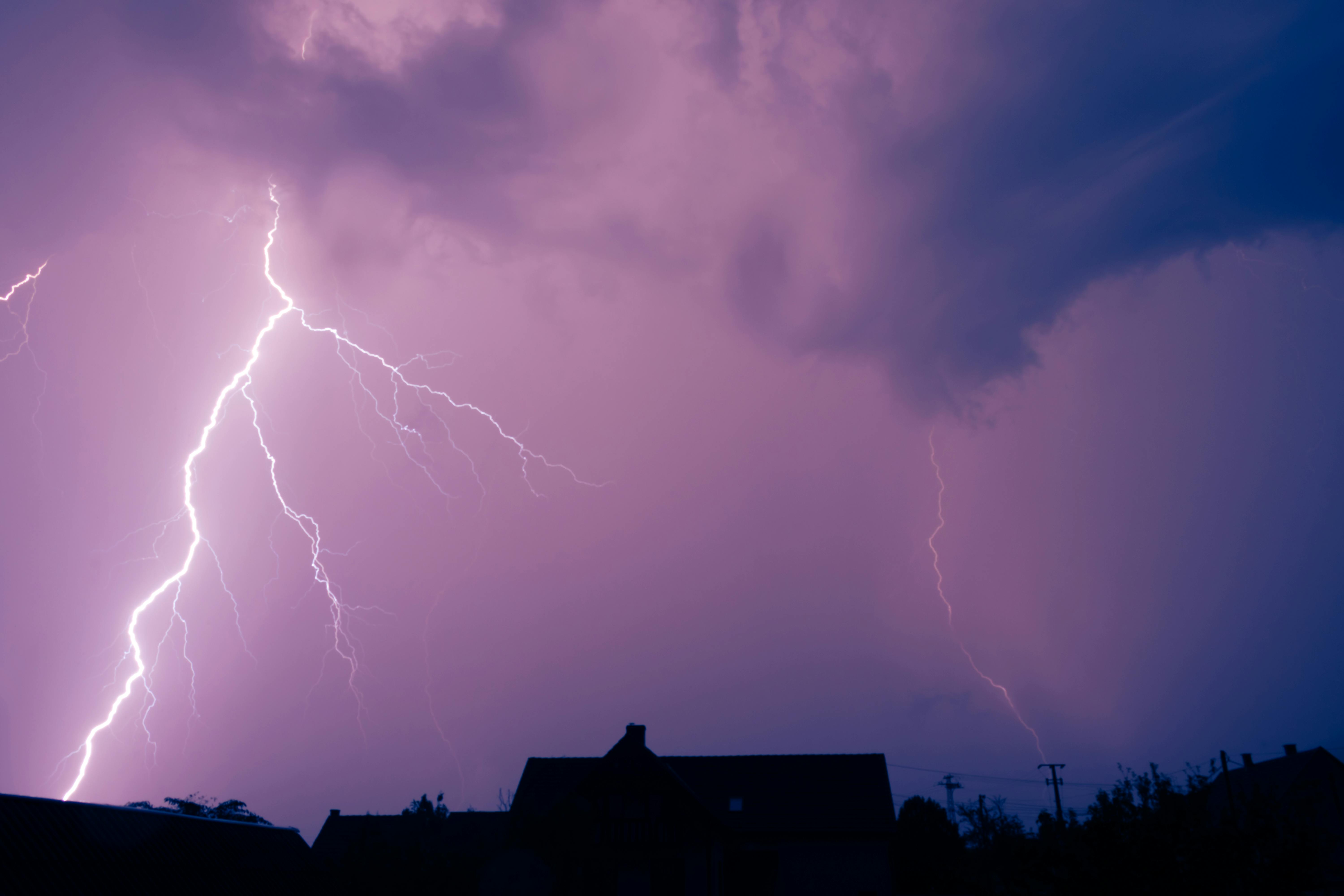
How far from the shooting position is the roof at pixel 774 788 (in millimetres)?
30641

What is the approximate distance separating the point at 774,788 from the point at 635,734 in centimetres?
939

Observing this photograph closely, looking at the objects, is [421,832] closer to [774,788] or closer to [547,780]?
[547,780]

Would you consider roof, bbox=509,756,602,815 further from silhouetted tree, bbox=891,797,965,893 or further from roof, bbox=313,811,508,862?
silhouetted tree, bbox=891,797,965,893

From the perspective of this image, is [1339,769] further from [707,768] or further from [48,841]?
[48,841]

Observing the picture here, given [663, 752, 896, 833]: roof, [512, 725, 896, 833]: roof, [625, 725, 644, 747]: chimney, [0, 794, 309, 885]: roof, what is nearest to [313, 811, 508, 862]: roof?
[512, 725, 896, 833]: roof

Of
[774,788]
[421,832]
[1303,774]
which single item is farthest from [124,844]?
[1303,774]

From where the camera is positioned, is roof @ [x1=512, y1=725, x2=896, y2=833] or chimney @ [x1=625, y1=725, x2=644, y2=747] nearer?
chimney @ [x1=625, y1=725, x2=644, y2=747]

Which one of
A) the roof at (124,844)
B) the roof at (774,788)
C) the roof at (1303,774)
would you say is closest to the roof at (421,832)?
the roof at (774,788)

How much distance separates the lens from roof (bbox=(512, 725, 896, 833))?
30.6 metres

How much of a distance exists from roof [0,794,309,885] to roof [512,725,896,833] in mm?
9078

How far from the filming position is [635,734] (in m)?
26.8

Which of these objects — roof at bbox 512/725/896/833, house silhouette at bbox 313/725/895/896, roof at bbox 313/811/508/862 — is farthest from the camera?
roof at bbox 512/725/896/833

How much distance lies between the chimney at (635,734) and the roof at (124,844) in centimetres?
982

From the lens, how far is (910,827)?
48.6 m
